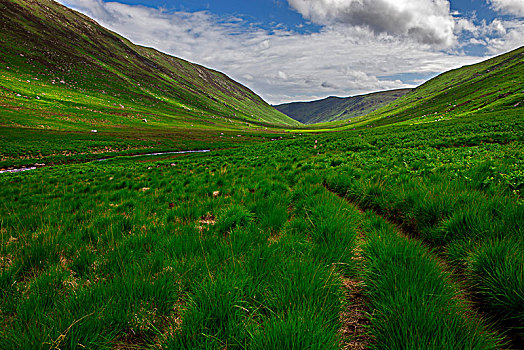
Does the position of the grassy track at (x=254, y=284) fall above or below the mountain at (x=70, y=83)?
below

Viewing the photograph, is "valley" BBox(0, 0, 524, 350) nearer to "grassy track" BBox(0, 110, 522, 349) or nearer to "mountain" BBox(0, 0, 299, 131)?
"grassy track" BBox(0, 110, 522, 349)

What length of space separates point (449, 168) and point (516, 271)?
559 centimetres

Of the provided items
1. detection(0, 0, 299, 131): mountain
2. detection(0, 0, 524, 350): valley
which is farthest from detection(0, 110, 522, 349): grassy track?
detection(0, 0, 299, 131): mountain

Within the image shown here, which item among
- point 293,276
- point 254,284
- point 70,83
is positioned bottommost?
point 254,284

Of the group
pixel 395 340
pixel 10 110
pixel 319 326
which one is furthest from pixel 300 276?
pixel 10 110

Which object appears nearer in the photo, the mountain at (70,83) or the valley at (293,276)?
the valley at (293,276)

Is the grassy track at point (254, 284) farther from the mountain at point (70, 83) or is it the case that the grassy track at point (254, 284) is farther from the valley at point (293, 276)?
the mountain at point (70, 83)

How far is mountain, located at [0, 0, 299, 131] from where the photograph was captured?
74.8m

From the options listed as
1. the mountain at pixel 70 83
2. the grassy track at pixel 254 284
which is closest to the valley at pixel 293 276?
the grassy track at pixel 254 284

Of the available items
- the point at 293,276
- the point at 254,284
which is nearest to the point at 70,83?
the point at 254,284

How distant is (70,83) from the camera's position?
385 ft

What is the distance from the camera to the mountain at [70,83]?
245 feet

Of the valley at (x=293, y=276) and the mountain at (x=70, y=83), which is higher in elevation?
the mountain at (x=70, y=83)

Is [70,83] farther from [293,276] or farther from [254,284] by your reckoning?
[293,276]
